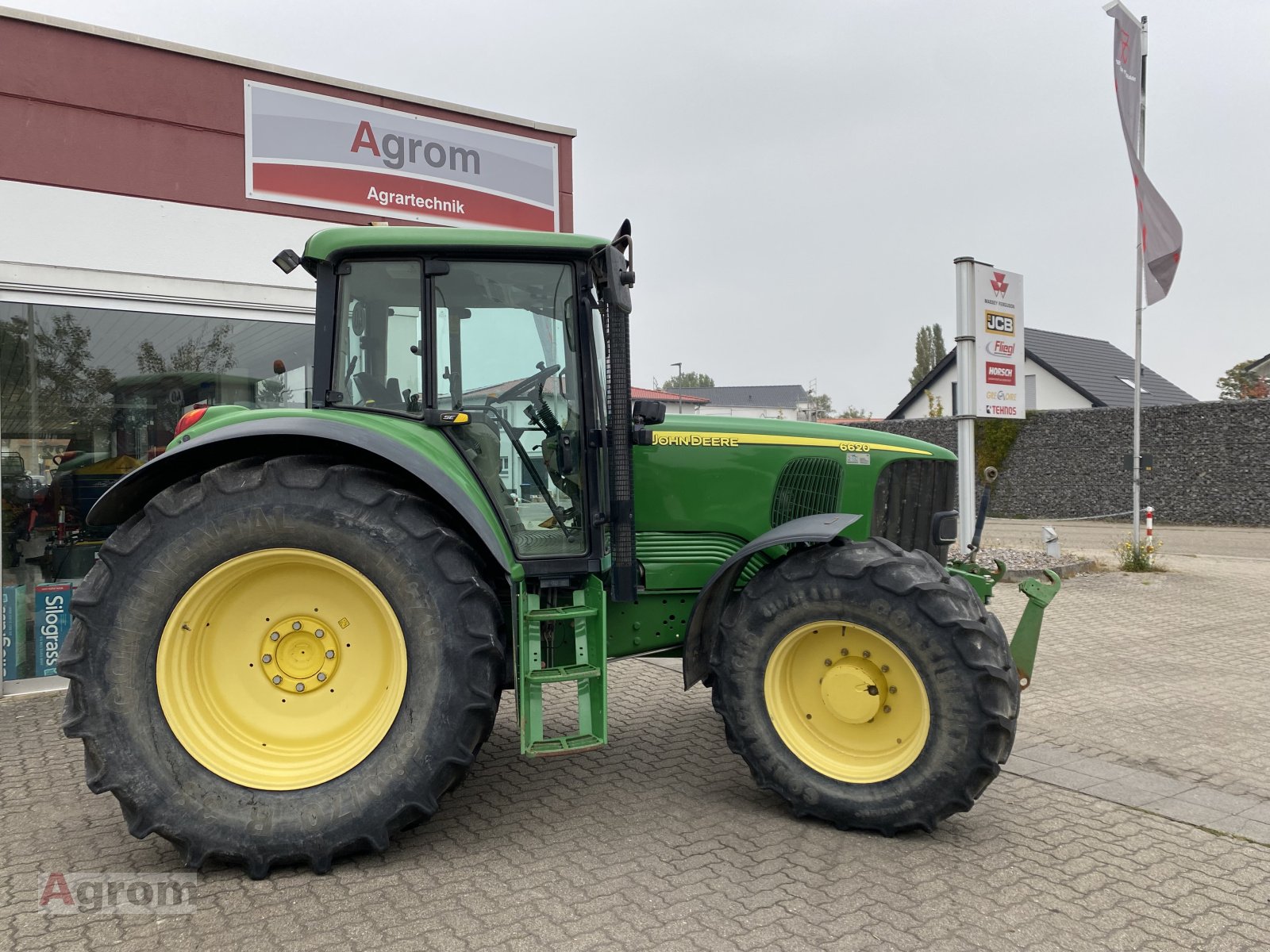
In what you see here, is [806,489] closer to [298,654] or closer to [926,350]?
Answer: [298,654]

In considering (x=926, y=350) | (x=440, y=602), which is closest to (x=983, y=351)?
(x=440, y=602)

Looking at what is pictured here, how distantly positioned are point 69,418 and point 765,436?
4.79 meters

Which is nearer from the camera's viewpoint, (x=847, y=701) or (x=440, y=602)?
(x=440, y=602)

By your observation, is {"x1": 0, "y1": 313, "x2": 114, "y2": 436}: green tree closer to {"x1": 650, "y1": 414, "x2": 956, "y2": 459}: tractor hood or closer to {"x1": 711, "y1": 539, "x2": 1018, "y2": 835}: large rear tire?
{"x1": 650, "y1": 414, "x2": 956, "y2": 459}: tractor hood

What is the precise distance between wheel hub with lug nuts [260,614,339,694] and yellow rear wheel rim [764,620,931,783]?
1694 millimetres

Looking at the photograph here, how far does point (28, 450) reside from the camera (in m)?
6.11

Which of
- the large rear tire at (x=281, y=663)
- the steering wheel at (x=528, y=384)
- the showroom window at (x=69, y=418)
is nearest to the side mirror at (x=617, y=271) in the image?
the steering wheel at (x=528, y=384)

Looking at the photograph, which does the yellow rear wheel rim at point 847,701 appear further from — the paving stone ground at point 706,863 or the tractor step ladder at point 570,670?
the tractor step ladder at point 570,670

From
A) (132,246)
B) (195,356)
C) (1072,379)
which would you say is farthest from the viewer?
A: (1072,379)

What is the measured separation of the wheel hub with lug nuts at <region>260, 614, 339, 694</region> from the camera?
353 centimetres

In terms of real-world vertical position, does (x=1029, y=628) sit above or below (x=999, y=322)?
below

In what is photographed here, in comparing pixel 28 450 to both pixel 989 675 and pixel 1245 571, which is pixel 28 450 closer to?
pixel 989 675

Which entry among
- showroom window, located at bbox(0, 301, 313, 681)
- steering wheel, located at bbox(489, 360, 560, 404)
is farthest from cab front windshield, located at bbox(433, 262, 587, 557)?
showroom window, located at bbox(0, 301, 313, 681)

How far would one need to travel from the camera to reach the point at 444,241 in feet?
12.1
